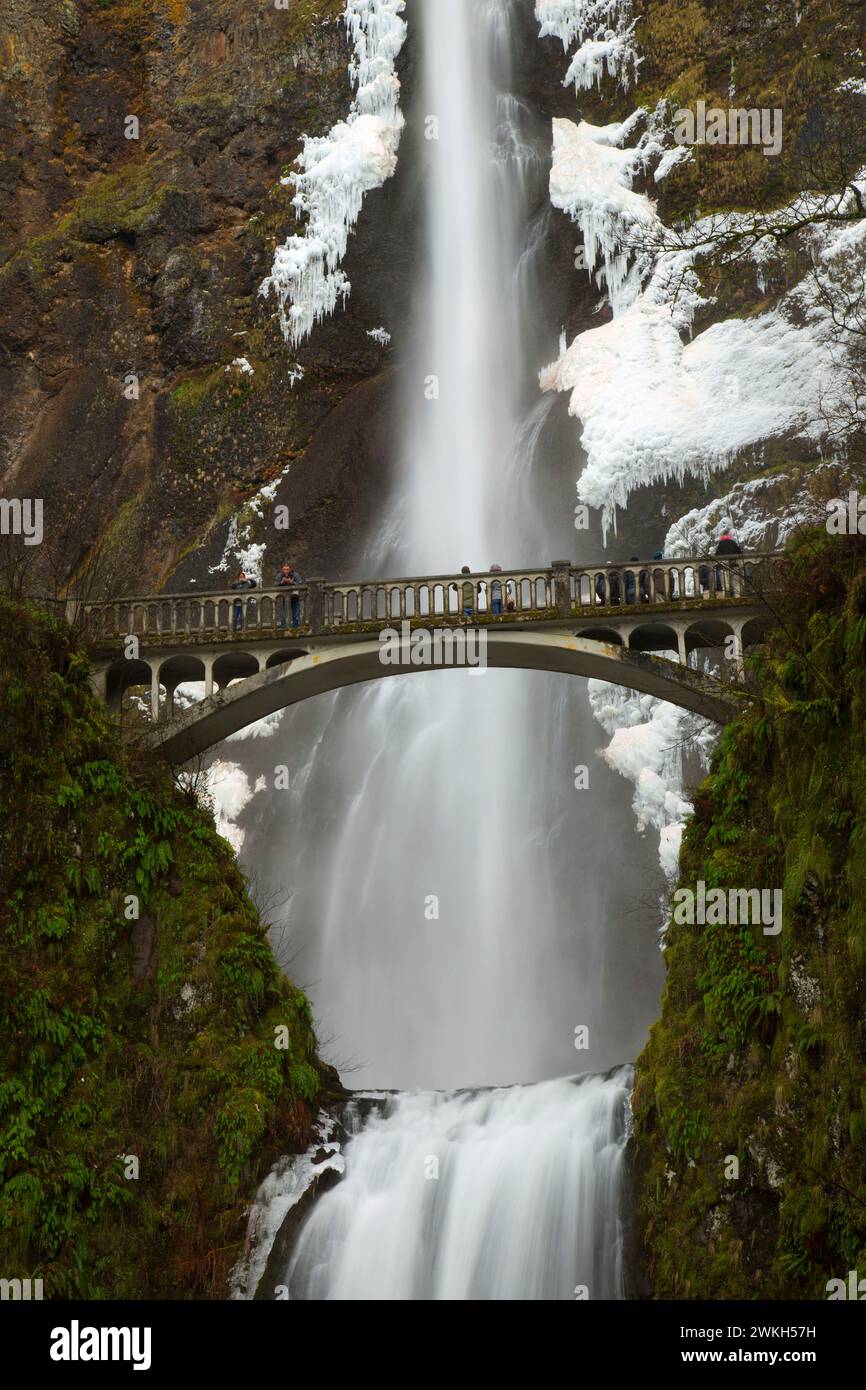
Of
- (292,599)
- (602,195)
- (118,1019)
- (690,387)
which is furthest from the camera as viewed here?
(602,195)

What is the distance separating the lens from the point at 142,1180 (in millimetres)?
20953

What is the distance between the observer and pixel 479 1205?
20.2 metres

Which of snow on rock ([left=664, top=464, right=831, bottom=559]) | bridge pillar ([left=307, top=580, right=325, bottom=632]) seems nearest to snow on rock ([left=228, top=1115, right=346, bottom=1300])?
bridge pillar ([left=307, top=580, right=325, bottom=632])

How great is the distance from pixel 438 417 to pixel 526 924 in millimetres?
15732

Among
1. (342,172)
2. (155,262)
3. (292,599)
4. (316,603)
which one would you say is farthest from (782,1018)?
(155,262)

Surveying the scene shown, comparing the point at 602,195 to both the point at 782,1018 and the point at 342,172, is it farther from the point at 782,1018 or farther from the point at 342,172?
the point at 782,1018

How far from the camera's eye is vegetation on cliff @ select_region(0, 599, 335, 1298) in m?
20.2

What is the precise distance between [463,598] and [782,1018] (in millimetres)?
9225

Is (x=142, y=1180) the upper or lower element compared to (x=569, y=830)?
lower

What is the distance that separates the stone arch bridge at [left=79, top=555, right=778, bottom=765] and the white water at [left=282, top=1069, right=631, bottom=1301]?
6438mm
